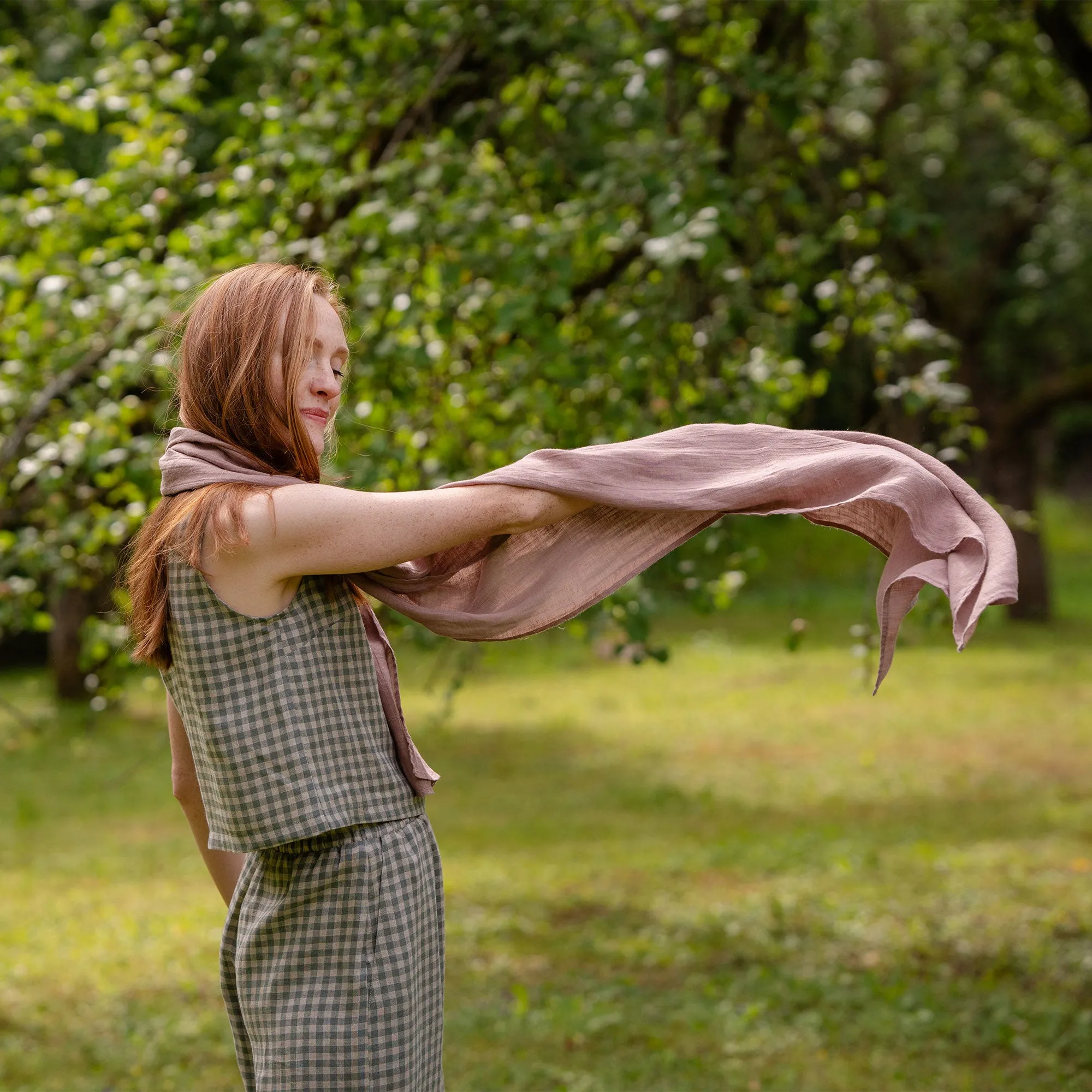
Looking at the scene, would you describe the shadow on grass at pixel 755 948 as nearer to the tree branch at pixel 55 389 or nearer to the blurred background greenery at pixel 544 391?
the blurred background greenery at pixel 544 391

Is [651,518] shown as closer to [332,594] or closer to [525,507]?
[525,507]

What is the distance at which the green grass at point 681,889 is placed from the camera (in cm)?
512

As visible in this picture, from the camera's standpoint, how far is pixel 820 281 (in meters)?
5.54

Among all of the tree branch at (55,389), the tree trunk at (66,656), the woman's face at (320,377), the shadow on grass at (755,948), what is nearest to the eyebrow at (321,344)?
the woman's face at (320,377)

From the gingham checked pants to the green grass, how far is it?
103 inches

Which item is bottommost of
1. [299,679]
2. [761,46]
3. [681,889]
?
[681,889]

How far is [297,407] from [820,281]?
155 inches

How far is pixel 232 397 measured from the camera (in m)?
1.98

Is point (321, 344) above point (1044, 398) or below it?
above

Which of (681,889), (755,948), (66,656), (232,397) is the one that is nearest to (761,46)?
(232,397)

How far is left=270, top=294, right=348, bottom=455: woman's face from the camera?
1996mm

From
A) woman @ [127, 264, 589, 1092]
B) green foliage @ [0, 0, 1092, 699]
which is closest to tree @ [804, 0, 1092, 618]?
green foliage @ [0, 0, 1092, 699]

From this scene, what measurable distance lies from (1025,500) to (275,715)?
16.6 m

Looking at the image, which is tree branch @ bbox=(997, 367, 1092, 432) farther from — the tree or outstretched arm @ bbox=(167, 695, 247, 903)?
outstretched arm @ bbox=(167, 695, 247, 903)
